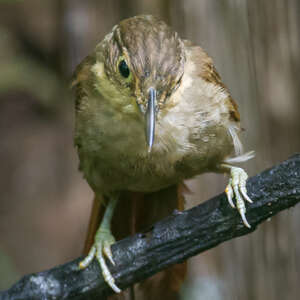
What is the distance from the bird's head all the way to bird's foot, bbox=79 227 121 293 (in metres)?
0.73

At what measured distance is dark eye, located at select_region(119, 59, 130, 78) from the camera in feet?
7.39

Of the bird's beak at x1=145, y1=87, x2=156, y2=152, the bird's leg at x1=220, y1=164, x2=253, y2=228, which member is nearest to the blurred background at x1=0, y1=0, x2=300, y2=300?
the bird's leg at x1=220, y1=164, x2=253, y2=228

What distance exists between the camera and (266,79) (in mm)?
3771

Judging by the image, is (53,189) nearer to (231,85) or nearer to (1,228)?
(1,228)

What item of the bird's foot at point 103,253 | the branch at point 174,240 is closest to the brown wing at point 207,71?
the branch at point 174,240

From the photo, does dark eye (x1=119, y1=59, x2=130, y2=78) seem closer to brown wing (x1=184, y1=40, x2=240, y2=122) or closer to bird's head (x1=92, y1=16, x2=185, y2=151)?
bird's head (x1=92, y1=16, x2=185, y2=151)

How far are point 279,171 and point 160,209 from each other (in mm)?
1063

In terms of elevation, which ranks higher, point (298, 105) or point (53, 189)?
point (298, 105)

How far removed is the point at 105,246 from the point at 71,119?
231 cm

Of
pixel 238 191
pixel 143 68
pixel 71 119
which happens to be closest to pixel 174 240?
A: pixel 238 191

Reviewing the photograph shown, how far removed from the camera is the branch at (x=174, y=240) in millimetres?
2129

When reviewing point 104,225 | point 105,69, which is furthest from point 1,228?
point 105,69

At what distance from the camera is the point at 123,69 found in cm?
227

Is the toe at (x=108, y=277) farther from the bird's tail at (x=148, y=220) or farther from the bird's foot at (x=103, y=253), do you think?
the bird's tail at (x=148, y=220)
